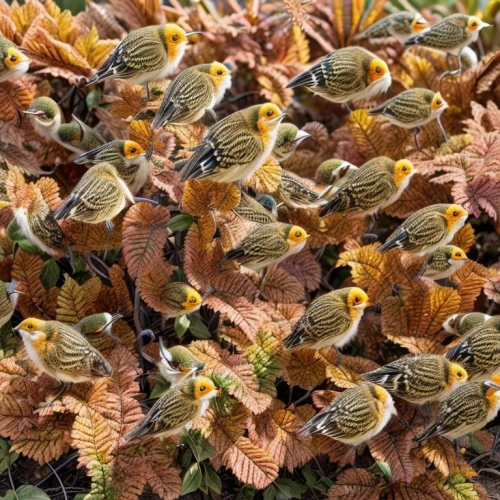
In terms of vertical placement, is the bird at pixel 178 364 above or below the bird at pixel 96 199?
below

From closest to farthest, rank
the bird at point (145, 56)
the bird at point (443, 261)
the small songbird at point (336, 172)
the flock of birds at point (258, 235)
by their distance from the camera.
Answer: the flock of birds at point (258, 235) < the bird at point (145, 56) < the bird at point (443, 261) < the small songbird at point (336, 172)

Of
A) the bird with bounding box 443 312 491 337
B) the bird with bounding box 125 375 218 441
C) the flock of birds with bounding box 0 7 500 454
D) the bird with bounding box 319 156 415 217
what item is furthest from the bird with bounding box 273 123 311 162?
the bird with bounding box 125 375 218 441

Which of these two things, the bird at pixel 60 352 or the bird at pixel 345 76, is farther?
the bird at pixel 345 76

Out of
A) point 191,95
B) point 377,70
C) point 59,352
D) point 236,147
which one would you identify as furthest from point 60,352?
point 377,70

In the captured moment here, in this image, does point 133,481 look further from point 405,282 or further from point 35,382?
point 405,282

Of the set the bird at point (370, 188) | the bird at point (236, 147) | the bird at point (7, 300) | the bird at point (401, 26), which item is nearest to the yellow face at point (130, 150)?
the bird at point (236, 147)

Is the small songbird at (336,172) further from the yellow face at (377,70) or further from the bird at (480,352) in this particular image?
the bird at (480,352)

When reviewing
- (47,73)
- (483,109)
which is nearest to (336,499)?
(483,109)

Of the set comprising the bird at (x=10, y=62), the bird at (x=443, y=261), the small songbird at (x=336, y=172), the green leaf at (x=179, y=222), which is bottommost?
the bird at (x=443, y=261)
